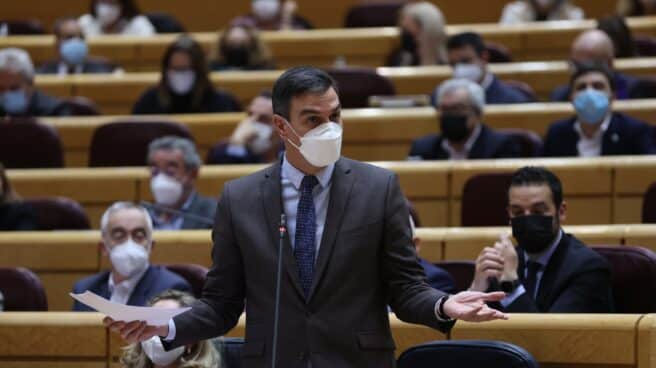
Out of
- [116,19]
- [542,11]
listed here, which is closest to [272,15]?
[116,19]

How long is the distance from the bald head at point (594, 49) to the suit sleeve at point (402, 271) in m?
3.40

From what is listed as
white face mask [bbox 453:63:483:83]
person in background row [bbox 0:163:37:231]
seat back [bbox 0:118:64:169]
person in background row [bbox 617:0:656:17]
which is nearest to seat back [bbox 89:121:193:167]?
seat back [bbox 0:118:64:169]

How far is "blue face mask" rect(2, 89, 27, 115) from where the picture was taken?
586 centimetres

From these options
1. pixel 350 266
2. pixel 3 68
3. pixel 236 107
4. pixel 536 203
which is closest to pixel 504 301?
pixel 536 203

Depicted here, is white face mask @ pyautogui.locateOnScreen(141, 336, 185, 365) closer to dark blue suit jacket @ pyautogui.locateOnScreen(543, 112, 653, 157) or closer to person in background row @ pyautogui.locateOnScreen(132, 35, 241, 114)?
dark blue suit jacket @ pyautogui.locateOnScreen(543, 112, 653, 157)

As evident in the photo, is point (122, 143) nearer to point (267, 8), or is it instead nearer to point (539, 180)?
point (267, 8)

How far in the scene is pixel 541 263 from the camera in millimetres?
3492

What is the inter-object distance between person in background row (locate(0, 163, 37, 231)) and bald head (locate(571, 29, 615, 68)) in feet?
7.76

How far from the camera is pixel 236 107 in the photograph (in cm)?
595

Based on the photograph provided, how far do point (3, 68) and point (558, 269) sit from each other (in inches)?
125

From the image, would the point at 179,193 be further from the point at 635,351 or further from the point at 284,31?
the point at 284,31

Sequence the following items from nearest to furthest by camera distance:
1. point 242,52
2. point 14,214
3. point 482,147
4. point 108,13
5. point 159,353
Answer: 1. point 159,353
2. point 14,214
3. point 482,147
4. point 242,52
5. point 108,13

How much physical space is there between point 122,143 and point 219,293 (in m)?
3.05

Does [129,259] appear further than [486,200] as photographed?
No
